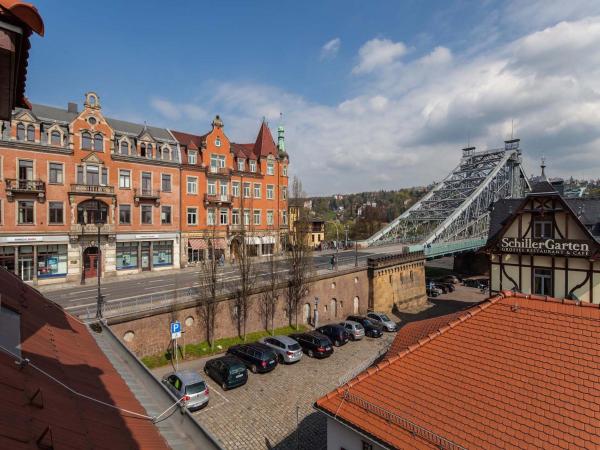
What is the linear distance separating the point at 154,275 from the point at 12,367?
33346 mm

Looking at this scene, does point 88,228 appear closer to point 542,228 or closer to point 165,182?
point 165,182

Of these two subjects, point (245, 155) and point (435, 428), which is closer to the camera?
point (435, 428)

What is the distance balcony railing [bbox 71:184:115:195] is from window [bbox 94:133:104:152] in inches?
151

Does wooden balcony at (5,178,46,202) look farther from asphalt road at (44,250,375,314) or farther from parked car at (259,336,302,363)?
parked car at (259,336,302,363)

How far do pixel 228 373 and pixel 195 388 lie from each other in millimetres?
2861

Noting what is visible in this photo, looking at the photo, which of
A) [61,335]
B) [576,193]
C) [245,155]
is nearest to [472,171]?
[576,193]

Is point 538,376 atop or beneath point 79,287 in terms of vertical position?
atop

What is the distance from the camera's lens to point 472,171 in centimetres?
8712

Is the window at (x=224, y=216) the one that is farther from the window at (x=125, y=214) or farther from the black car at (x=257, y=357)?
the black car at (x=257, y=357)

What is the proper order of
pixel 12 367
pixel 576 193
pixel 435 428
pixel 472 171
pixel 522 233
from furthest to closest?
pixel 472 171 < pixel 576 193 < pixel 522 233 < pixel 435 428 < pixel 12 367

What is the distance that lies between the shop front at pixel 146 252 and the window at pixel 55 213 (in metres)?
5.30

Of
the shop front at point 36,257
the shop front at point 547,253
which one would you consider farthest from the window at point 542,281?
the shop front at point 36,257

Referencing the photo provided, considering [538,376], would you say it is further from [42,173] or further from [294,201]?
[42,173]

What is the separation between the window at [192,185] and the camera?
1639 inches
